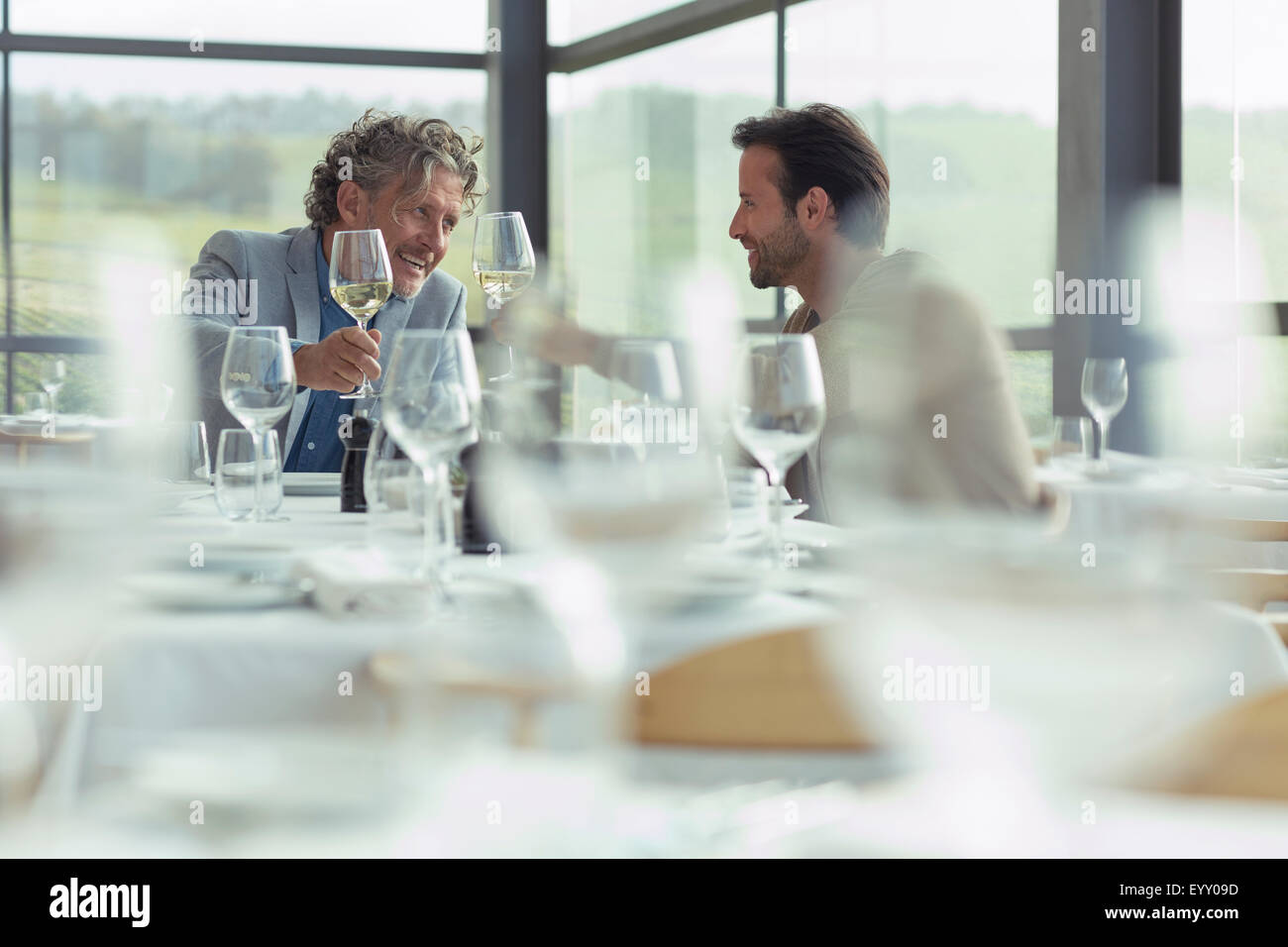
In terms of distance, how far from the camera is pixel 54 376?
596 cm

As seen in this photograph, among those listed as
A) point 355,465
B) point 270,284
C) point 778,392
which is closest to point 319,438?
point 270,284

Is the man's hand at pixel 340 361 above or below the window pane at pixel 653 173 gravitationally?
below

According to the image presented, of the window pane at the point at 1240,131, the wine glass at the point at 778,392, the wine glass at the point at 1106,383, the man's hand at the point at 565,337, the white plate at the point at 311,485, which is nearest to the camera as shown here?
the wine glass at the point at 778,392

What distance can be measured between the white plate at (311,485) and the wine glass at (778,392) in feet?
3.37

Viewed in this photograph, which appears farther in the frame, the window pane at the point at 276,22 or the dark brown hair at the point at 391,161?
the window pane at the point at 276,22

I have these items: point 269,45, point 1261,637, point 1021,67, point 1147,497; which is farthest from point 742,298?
point 1147,497

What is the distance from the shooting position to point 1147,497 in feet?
2.46

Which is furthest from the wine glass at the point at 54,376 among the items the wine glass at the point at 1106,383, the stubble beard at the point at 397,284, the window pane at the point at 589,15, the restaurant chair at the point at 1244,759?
the restaurant chair at the point at 1244,759

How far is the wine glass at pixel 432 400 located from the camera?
3.48 ft

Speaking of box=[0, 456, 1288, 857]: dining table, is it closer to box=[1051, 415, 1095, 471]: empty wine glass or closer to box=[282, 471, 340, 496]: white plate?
box=[282, 471, 340, 496]: white plate

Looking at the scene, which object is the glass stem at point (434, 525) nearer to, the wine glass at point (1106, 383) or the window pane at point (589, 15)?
the wine glass at point (1106, 383)

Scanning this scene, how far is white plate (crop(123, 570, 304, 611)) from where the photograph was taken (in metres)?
1.12

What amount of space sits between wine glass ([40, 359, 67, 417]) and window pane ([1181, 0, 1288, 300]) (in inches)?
170

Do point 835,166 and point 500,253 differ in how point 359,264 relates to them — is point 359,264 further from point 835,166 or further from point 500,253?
point 835,166
